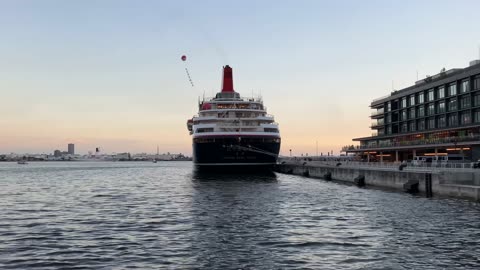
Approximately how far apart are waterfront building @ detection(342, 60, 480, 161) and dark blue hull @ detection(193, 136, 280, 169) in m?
26.4

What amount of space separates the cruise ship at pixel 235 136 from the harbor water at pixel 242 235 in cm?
4551

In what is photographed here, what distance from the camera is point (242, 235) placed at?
24.5 meters

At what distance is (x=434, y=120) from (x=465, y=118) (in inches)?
508

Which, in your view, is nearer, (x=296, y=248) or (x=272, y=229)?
(x=296, y=248)

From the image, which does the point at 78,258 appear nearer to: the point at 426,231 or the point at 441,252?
the point at 441,252

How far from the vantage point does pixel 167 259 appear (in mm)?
19312

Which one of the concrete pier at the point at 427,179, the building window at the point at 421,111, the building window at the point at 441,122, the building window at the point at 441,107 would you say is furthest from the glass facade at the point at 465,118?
the concrete pier at the point at 427,179

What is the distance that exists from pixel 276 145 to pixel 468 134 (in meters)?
35.8

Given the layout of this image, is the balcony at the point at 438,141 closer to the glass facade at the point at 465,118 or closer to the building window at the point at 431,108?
the glass facade at the point at 465,118

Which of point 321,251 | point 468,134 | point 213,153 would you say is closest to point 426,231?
point 321,251

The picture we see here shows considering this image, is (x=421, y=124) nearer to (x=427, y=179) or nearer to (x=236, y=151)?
(x=236, y=151)

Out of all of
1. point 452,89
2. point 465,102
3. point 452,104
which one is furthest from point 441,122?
point 465,102

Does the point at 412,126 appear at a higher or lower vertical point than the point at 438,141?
higher

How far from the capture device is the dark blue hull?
86.2m
